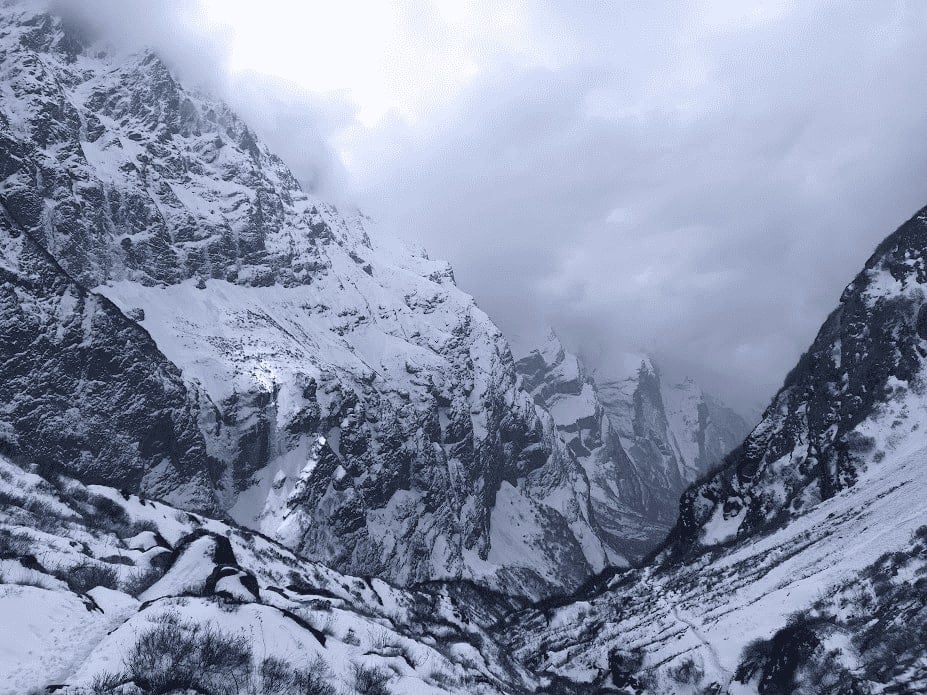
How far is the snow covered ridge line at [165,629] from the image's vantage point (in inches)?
476

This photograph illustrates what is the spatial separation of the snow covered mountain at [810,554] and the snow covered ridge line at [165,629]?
514 inches

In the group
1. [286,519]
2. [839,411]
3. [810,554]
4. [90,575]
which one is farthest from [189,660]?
[286,519]

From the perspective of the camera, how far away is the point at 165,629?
1336 cm

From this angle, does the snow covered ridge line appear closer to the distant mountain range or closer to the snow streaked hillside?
the distant mountain range

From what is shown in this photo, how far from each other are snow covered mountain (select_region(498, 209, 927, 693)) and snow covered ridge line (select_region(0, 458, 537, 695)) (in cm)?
1304

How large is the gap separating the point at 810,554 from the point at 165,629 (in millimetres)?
45476

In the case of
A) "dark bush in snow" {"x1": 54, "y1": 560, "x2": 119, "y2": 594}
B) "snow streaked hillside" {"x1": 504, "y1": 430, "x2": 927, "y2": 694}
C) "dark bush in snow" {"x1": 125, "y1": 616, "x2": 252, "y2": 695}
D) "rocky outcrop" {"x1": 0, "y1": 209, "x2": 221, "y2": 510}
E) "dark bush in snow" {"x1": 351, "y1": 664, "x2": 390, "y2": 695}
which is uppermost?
"rocky outcrop" {"x1": 0, "y1": 209, "x2": 221, "y2": 510}

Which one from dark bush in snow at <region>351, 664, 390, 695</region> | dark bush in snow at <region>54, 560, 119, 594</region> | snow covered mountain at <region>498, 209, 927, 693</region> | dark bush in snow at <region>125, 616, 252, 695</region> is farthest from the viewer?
snow covered mountain at <region>498, 209, 927, 693</region>

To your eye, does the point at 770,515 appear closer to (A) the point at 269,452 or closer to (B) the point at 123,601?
(B) the point at 123,601

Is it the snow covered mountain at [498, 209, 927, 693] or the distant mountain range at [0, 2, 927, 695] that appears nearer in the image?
the distant mountain range at [0, 2, 927, 695]

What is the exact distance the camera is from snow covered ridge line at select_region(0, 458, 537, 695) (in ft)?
39.7

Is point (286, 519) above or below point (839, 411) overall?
above

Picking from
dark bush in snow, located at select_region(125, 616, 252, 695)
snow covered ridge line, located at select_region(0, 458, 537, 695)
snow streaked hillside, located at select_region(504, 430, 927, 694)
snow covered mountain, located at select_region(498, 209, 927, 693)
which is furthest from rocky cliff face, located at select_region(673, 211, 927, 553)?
dark bush in snow, located at select_region(125, 616, 252, 695)

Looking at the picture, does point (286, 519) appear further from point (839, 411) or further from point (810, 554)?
point (810, 554)
